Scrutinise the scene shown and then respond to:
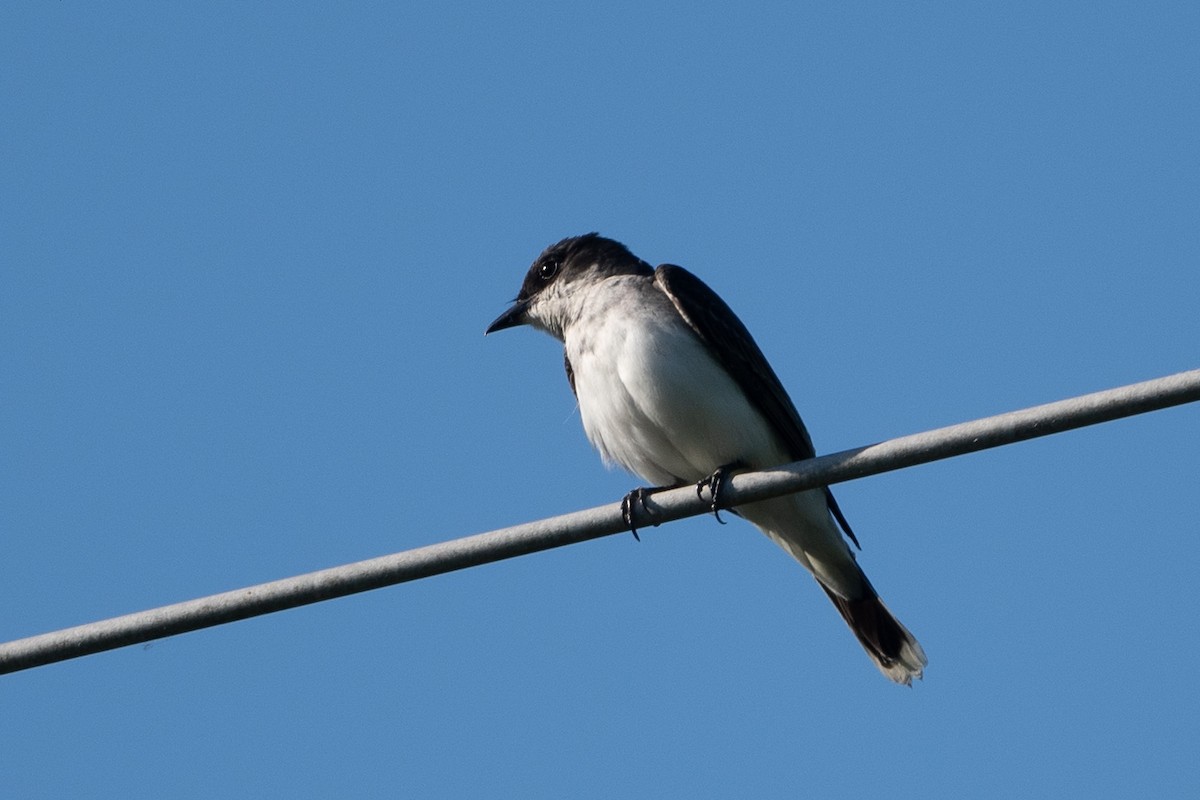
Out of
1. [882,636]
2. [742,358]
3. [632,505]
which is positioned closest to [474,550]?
[632,505]

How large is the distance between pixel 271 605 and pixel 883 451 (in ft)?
6.86

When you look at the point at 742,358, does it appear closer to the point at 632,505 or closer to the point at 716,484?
the point at 716,484

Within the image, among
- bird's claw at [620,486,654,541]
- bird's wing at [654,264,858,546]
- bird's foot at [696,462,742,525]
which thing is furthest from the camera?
bird's wing at [654,264,858,546]

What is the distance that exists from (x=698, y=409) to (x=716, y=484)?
76 cm

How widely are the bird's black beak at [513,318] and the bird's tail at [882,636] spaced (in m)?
2.64

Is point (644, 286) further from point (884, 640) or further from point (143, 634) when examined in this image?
point (143, 634)

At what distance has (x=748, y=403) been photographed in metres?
9.12

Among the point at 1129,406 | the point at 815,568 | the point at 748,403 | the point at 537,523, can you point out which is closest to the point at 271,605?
the point at 537,523

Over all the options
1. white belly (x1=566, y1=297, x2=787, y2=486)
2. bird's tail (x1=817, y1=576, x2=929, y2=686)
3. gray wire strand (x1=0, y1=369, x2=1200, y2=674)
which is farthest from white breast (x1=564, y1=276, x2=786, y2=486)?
gray wire strand (x1=0, y1=369, x2=1200, y2=674)

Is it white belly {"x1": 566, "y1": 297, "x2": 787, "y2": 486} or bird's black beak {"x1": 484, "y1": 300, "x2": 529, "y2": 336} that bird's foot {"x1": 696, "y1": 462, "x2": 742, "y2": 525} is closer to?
white belly {"x1": 566, "y1": 297, "x2": 787, "y2": 486}

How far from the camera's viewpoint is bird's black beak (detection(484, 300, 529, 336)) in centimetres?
1082

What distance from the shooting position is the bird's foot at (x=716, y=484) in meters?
6.96

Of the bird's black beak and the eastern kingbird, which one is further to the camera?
the bird's black beak

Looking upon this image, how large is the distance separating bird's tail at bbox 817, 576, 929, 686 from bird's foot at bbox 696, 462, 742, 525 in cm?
136
